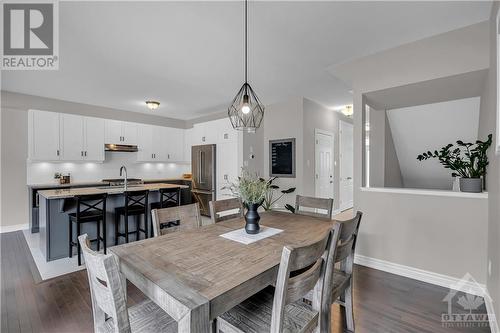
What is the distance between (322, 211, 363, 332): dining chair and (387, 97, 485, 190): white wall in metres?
3.11

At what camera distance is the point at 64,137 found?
484cm

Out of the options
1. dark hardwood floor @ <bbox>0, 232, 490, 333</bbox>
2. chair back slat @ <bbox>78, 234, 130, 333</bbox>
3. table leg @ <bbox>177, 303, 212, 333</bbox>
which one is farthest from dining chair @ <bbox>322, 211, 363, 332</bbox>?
chair back slat @ <bbox>78, 234, 130, 333</bbox>

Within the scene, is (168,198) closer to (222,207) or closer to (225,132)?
(222,207)

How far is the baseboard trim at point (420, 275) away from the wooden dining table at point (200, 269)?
1.62 meters

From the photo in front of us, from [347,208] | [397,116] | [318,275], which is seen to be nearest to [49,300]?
[318,275]

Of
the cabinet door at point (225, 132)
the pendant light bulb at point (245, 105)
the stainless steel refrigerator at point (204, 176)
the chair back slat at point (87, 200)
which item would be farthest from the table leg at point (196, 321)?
the stainless steel refrigerator at point (204, 176)

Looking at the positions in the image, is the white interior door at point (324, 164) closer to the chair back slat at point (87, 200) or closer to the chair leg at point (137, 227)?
the chair leg at point (137, 227)

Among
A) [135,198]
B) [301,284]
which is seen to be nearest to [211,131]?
[135,198]

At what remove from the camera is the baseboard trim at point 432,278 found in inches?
82.2

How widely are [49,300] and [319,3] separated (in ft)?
12.2

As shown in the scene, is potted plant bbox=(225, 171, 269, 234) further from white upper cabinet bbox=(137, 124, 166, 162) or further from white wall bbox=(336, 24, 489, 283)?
white upper cabinet bbox=(137, 124, 166, 162)

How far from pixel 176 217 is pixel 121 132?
4668 millimetres

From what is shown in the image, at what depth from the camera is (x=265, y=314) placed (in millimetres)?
1316

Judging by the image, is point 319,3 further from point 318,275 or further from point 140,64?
point 140,64
